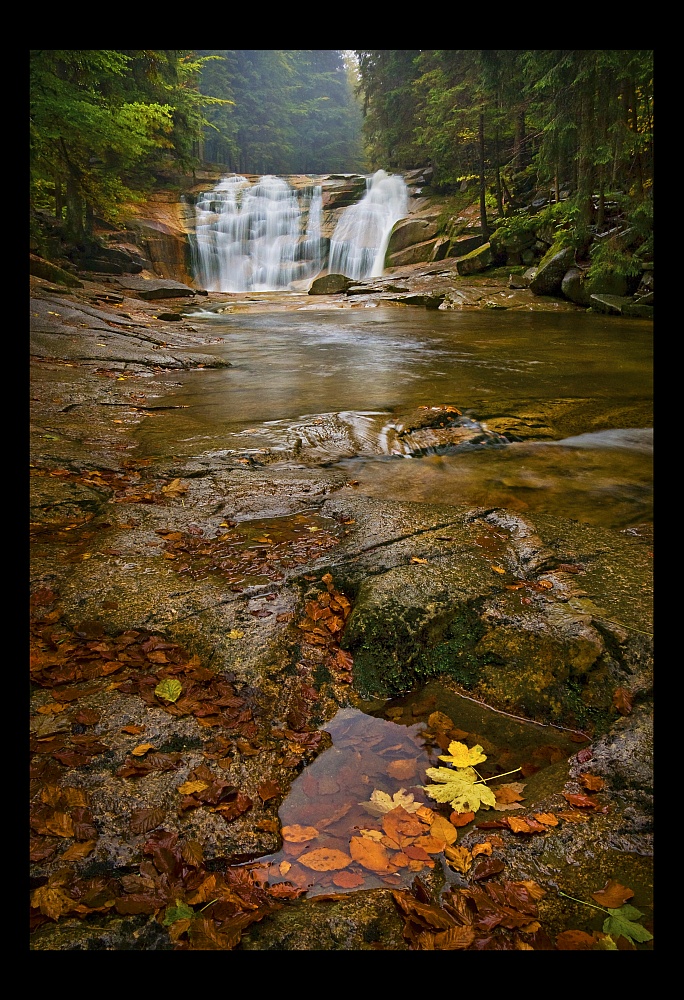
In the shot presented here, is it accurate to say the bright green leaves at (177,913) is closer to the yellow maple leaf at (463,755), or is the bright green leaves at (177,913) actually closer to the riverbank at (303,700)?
the riverbank at (303,700)

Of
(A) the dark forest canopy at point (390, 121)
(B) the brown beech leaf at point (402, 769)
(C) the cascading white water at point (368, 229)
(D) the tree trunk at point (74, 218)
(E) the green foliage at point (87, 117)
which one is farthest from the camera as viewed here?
(C) the cascading white water at point (368, 229)

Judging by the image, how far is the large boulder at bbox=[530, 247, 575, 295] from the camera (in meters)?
15.1

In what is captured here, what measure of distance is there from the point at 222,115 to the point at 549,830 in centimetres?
5496

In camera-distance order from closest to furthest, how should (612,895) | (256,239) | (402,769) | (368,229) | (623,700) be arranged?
(612,895)
(402,769)
(623,700)
(368,229)
(256,239)

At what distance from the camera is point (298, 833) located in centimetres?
165

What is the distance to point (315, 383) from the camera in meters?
6.99

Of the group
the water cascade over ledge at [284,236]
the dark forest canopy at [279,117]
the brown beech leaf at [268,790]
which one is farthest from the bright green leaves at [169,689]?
the dark forest canopy at [279,117]

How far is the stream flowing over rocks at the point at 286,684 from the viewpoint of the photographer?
55.4 inches

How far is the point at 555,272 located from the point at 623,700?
51.4 feet

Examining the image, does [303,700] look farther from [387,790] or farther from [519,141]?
[519,141]

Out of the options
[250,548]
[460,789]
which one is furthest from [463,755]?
[250,548]

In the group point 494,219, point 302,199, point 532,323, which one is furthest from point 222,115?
point 532,323

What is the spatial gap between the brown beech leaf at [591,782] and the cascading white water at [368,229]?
79.3 ft
